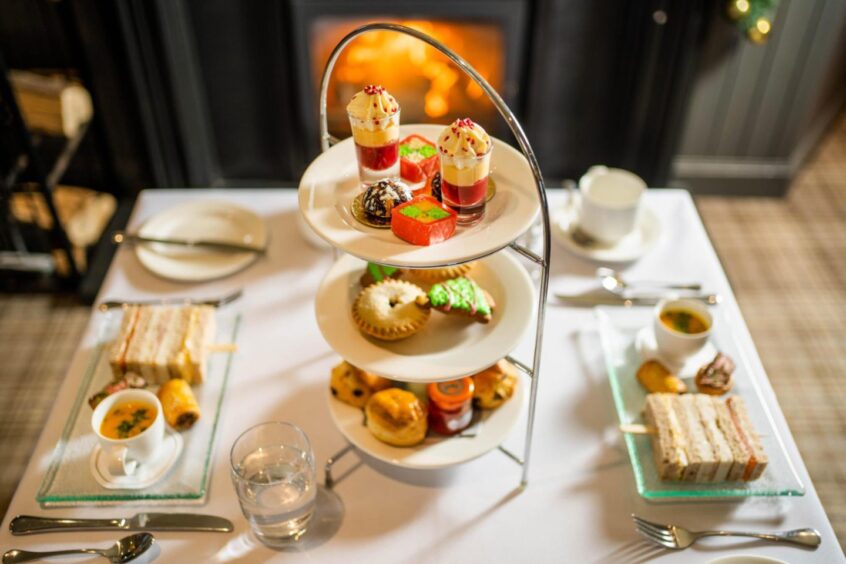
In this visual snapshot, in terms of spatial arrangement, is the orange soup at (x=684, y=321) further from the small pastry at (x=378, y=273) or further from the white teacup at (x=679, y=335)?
the small pastry at (x=378, y=273)

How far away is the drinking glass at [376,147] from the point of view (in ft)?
3.54

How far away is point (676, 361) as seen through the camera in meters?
1.42

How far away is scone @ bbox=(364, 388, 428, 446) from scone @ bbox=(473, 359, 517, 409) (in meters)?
0.11

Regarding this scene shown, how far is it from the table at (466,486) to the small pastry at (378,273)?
25 cm

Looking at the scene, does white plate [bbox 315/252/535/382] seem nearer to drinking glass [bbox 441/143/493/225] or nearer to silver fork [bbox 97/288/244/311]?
drinking glass [bbox 441/143/493/225]

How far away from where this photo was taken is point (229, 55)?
2785 millimetres

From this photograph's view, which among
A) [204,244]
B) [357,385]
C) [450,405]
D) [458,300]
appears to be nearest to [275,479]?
[357,385]

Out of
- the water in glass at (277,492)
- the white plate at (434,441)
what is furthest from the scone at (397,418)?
the water in glass at (277,492)

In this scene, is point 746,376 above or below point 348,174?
below

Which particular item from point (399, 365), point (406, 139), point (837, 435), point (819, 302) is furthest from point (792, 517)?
point (819, 302)

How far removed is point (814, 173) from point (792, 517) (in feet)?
8.55

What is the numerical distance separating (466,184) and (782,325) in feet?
6.59

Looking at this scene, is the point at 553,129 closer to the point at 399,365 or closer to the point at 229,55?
the point at 229,55

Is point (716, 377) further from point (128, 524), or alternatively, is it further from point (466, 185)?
point (128, 524)
